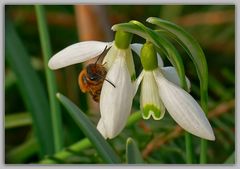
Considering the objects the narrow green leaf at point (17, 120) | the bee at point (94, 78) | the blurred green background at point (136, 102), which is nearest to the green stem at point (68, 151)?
the blurred green background at point (136, 102)

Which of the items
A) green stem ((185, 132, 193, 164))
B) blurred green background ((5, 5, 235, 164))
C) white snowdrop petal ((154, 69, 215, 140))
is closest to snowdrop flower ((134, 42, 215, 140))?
white snowdrop petal ((154, 69, 215, 140))

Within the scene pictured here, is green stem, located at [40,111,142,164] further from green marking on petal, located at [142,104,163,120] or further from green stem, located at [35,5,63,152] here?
green marking on petal, located at [142,104,163,120]

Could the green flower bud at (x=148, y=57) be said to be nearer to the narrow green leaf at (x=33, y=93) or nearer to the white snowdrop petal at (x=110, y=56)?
the white snowdrop petal at (x=110, y=56)

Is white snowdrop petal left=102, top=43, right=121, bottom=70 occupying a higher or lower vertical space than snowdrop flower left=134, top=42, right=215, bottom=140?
higher

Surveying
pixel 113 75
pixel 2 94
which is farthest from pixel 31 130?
pixel 113 75

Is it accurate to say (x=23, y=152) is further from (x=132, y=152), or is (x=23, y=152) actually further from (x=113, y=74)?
(x=113, y=74)

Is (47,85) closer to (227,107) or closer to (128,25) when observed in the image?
(227,107)
